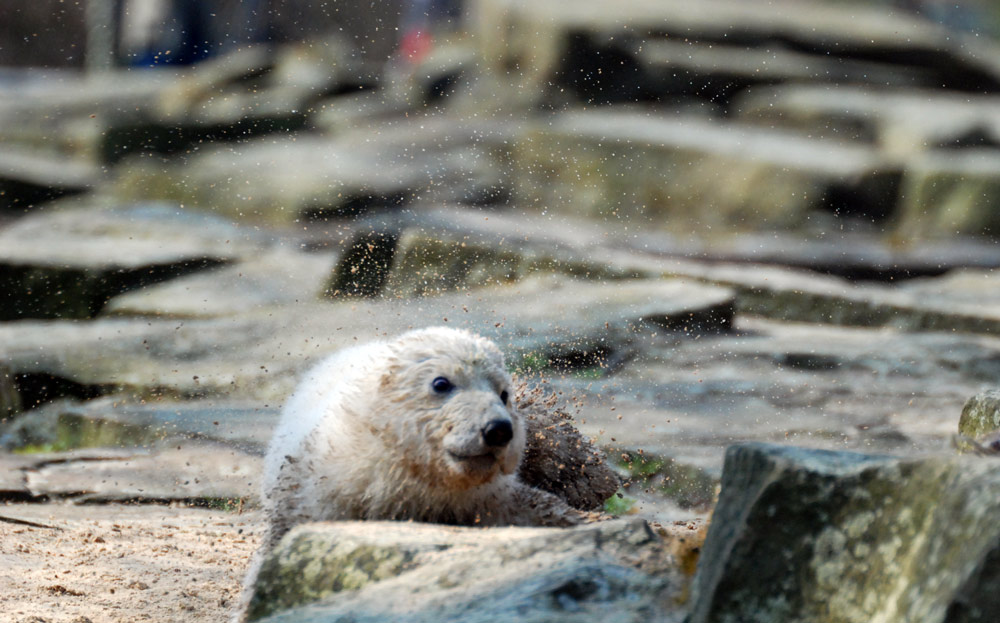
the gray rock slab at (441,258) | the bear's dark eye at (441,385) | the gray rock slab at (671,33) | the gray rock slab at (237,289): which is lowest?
the gray rock slab at (237,289)

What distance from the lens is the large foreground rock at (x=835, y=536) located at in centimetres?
197

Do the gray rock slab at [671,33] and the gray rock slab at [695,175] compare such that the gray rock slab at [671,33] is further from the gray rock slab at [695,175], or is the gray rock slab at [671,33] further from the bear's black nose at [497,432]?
the bear's black nose at [497,432]

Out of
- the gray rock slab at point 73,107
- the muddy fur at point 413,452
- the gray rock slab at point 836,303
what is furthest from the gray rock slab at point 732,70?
the muddy fur at point 413,452

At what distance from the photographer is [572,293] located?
8797mm

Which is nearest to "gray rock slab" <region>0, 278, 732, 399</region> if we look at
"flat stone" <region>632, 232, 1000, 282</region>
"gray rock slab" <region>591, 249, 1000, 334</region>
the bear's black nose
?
"gray rock slab" <region>591, 249, 1000, 334</region>

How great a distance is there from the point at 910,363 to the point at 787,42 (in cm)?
803

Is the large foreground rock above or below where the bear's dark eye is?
above

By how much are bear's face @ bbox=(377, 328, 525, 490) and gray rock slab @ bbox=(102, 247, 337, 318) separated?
222 inches

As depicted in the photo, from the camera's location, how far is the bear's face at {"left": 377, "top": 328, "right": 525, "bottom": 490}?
125 inches

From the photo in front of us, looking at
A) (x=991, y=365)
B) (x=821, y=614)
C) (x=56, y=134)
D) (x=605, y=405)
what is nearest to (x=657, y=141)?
(x=991, y=365)

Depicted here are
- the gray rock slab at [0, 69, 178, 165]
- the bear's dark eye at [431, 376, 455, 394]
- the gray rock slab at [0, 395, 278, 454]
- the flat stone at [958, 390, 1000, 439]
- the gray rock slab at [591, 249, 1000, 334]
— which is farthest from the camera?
the gray rock slab at [0, 69, 178, 165]

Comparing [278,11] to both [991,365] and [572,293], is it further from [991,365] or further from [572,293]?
[991,365]

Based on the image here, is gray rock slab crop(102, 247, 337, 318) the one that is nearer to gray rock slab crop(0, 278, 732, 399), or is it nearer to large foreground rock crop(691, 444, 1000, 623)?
gray rock slab crop(0, 278, 732, 399)

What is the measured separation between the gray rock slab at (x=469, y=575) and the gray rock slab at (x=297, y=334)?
3.90 metres
